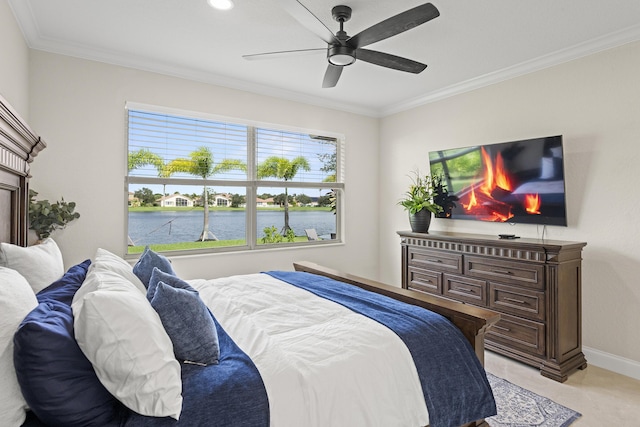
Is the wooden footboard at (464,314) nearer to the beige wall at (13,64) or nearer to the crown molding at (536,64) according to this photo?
the crown molding at (536,64)

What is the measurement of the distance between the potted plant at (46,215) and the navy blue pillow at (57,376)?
2064 millimetres

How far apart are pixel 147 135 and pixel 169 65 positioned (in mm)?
719

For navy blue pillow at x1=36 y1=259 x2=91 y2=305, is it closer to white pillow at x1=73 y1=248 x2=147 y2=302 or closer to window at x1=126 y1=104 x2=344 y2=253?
white pillow at x1=73 y1=248 x2=147 y2=302

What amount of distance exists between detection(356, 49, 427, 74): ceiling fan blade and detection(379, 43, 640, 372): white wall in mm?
1510

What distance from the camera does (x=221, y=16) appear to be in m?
2.61

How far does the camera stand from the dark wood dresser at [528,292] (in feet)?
9.23

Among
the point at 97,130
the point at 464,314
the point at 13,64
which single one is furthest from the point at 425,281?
the point at 13,64

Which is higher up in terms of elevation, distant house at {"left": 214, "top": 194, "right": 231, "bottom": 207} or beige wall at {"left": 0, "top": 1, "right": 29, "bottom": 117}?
beige wall at {"left": 0, "top": 1, "right": 29, "bottom": 117}

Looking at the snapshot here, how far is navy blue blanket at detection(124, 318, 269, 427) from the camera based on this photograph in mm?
1124

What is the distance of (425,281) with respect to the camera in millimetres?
3838

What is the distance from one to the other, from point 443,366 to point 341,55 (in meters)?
2.01

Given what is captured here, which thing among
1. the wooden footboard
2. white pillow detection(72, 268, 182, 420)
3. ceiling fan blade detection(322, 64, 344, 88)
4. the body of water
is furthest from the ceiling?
white pillow detection(72, 268, 182, 420)

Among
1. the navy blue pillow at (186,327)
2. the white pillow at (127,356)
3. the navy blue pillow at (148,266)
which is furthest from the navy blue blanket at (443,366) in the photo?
the navy blue pillow at (148,266)

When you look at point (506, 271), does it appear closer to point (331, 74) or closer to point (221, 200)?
point (331, 74)
